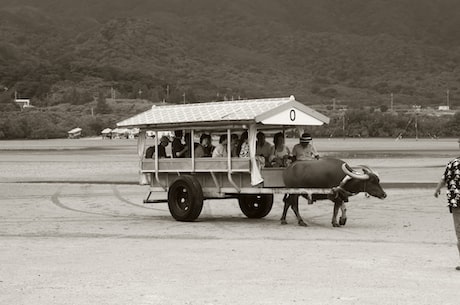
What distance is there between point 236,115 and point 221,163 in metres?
1.12

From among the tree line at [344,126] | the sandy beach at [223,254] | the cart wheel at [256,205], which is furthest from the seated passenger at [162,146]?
the tree line at [344,126]

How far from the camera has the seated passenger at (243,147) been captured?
2003 centimetres

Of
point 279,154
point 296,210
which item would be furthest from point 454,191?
point 279,154

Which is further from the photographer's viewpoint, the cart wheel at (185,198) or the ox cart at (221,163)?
the cart wheel at (185,198)

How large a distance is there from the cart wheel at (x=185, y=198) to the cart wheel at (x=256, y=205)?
1253 mm

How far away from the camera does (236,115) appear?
64.4 feet

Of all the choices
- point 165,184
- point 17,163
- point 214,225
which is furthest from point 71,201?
point 17,163

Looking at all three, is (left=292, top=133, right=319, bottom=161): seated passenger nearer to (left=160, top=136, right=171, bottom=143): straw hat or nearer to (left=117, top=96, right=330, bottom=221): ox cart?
(left=117, top=96, right=330, bottom=221): ox cart

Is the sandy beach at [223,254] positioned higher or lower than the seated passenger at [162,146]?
lower

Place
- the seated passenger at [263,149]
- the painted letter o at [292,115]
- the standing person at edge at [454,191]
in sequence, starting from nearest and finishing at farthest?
the standing person at edge at [454,191] < the painted letter o at [292,115] < the seated passenger at [263,149]

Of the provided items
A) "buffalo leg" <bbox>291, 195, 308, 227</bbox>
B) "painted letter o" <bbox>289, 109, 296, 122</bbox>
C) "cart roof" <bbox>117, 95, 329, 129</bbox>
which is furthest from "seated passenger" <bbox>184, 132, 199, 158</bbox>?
"buffalo leg" <bbox>291, 195, 308, 227</bbox>

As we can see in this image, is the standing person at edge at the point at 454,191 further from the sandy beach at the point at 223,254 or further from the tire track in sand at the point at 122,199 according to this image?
the tire track in sand at the point at 122,199

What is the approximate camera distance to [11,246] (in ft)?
53.4

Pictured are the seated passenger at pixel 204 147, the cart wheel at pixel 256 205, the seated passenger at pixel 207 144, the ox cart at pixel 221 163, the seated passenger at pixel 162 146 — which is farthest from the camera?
the seated passenger at pixel 162 146
